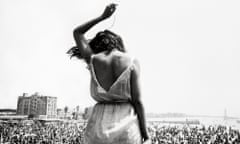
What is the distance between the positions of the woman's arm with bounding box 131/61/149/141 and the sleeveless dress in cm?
1

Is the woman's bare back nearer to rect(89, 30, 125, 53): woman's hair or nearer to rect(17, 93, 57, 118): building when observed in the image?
rect(89, 30, 125, 53): woman's hair

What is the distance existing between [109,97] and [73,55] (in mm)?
245

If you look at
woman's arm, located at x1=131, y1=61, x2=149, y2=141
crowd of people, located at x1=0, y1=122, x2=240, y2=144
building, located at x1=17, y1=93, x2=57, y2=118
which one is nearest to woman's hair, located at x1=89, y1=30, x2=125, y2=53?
woman's arm, located at x1=131, y1=61, x2=149, y2=141

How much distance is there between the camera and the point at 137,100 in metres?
1.00

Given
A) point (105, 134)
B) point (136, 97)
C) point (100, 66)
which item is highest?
point (100, 66)

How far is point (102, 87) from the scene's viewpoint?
3.37 ft

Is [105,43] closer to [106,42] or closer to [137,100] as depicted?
[106,42]

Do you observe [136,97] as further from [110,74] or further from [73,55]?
[73,55]

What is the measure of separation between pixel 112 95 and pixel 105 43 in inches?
8.3

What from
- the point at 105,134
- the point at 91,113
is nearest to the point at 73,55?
the point at 91,113

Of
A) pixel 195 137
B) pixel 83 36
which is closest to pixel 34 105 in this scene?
pixel 195 137

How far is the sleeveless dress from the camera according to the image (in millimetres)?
976

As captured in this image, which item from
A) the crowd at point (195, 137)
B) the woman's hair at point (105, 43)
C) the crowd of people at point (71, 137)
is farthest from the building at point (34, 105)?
the woman's hair at point (105, 43)

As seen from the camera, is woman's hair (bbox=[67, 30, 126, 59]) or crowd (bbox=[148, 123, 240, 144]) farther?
crowd (bbox=[148, 123, 240, 144])
